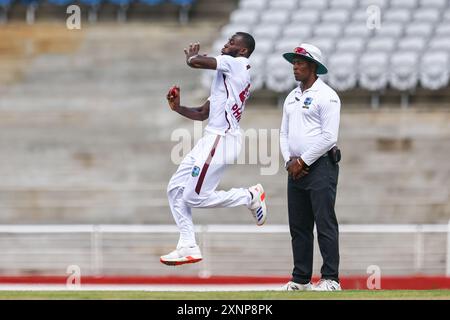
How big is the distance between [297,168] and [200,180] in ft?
2.80

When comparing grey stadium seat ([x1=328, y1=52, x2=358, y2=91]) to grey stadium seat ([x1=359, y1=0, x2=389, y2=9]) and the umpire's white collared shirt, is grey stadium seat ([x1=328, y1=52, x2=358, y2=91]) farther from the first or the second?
the umpire's white collared shirt

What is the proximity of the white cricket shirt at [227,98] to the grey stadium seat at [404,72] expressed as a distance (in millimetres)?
10722

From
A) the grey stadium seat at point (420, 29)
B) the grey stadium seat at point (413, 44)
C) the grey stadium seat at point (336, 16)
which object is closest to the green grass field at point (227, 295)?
the grey stadium seat at point (413, 44)

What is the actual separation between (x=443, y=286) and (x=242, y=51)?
5837 millimetres

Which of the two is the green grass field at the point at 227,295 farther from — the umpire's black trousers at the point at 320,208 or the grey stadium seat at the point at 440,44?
the grey stadium seat at the point at 440,44

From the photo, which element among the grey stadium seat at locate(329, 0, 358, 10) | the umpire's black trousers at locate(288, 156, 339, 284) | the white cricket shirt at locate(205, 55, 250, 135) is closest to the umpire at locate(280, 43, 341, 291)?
the umpire's black trousers at locate(288, 156, 339, 284)

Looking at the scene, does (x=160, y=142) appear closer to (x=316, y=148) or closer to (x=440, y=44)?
(x=440, y=44)

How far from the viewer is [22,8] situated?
82.1 ft

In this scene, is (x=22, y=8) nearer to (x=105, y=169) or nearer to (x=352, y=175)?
(x=105, y=169)

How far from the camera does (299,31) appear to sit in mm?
22500

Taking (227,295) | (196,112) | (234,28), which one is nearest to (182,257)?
(227,295)

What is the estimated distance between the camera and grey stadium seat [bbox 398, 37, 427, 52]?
2136cm

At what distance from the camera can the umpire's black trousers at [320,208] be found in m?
10.2

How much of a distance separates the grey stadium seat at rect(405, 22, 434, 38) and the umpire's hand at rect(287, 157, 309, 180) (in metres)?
12.2
